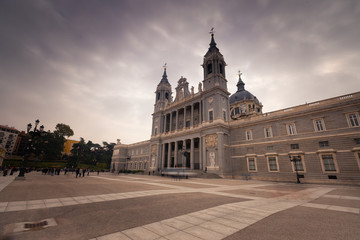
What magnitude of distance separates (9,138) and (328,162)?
439 ft

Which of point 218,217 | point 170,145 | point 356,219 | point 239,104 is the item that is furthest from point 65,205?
point 239,104

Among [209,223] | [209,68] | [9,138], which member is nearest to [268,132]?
[209,68]

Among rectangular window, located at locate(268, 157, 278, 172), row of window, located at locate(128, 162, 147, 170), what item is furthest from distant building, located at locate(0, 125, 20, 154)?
rectangular window, located at locate(268, 157, 278, 172)

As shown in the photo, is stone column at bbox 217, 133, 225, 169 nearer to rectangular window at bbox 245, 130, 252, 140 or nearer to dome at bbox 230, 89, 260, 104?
rectangular window at bbox 245, 130, 252, 140

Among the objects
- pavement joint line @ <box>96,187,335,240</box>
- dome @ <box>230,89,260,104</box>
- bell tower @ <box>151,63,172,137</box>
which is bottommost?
pavement joint line @ <box>96,187,335,240</box>

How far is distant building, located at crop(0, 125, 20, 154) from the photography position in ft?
281

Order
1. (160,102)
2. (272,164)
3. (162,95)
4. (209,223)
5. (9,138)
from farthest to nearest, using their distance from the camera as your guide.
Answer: (9,138)
(162,95)
(160,102)
(272,164)
(209,223)

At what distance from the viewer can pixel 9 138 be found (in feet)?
291

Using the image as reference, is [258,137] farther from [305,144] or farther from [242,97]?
[242,97]

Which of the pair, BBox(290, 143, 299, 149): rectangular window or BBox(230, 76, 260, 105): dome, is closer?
BBox(290, 143, 299, 149): rectangular window

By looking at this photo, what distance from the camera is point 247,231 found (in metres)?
4.17

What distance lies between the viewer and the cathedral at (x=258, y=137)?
21625 mm

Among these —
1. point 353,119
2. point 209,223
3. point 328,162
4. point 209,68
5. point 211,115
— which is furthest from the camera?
point 209,68

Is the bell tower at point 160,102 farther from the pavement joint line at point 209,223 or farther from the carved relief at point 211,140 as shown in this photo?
the pavement joint line at point 209,223
